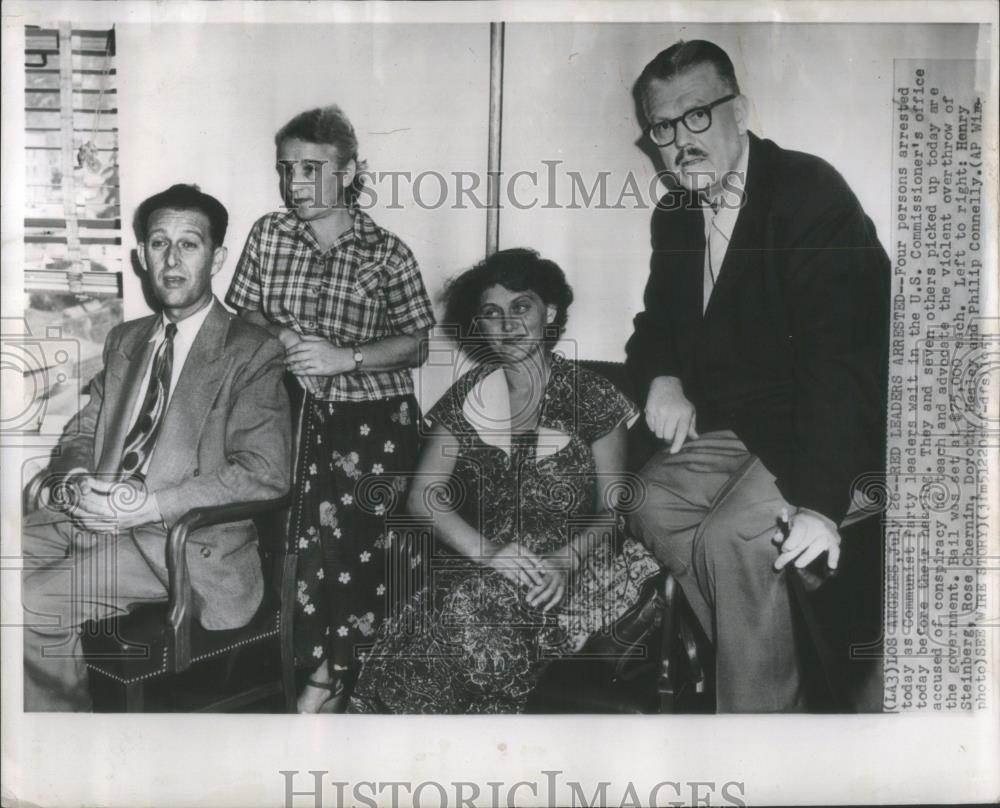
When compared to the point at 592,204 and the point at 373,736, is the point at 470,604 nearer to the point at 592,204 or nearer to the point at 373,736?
the point at 373,736

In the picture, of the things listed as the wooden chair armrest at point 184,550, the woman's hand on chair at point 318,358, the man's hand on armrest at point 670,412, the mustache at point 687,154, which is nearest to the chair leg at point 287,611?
the wooden chair armrest at point 184,550

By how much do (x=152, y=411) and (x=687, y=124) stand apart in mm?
1309

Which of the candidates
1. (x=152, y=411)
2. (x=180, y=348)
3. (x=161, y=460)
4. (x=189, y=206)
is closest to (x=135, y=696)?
(x=161, y=460)

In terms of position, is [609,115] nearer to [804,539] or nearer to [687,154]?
[687,154]

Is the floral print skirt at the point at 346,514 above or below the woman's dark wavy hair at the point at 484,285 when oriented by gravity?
below

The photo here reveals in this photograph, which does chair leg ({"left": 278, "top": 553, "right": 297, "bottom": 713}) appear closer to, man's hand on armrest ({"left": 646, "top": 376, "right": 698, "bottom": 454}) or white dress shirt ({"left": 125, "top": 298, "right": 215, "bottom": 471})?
white dress shirt ({"left": 125, "top": 298, "right": 215, "bottom": 471})

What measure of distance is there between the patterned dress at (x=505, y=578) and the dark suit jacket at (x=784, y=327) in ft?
0.65

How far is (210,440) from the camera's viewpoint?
2066mm

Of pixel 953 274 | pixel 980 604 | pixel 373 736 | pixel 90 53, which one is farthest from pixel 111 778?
pixel 953 274

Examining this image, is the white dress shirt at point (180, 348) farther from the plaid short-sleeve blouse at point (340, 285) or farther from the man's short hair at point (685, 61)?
the man's short hair at point (685, 61)

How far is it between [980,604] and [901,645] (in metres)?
0.20

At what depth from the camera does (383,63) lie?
2.07 metres

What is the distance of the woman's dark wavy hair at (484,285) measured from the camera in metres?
2.07

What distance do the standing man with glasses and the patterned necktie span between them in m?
1.00
